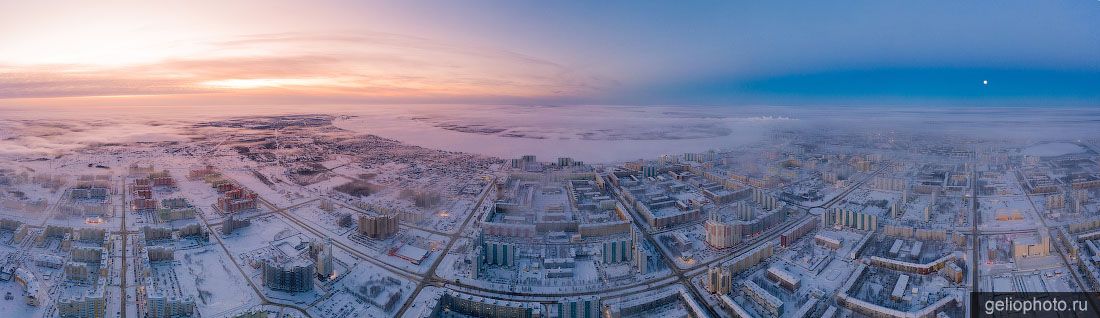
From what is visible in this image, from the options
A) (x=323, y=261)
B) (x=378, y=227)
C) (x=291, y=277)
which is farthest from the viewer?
(x=378, y=227)

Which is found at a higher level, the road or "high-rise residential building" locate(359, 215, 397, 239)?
"high-rise residential building" locate(359, 215, 397, 239)

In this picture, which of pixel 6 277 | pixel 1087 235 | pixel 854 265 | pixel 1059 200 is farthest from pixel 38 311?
pixel 1059 200

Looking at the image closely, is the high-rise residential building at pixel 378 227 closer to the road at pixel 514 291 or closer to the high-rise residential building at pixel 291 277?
the road at pixel 514 291

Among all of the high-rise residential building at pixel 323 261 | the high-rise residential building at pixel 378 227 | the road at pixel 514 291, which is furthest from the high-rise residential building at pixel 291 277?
the high-rise residential building at pixel 378 227

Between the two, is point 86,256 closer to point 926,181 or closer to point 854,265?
point 854,265

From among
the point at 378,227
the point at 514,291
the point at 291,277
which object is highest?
the point at 378,227

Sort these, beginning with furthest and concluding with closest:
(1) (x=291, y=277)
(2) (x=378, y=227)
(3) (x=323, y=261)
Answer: (2) (x=378, y=227) < (3) (x=323, y=261) < (1) (x=291, y=277)

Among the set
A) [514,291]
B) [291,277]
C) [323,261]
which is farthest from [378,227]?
[514,291]

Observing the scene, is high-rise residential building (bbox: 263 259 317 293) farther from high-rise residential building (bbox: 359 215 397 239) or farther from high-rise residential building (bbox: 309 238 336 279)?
high-rise residential building (bbox: 359 215 397 239)

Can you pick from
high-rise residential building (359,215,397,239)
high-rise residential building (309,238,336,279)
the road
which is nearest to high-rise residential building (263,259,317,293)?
the road

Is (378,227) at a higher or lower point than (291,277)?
higher

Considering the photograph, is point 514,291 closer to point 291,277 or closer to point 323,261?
point 323,261
